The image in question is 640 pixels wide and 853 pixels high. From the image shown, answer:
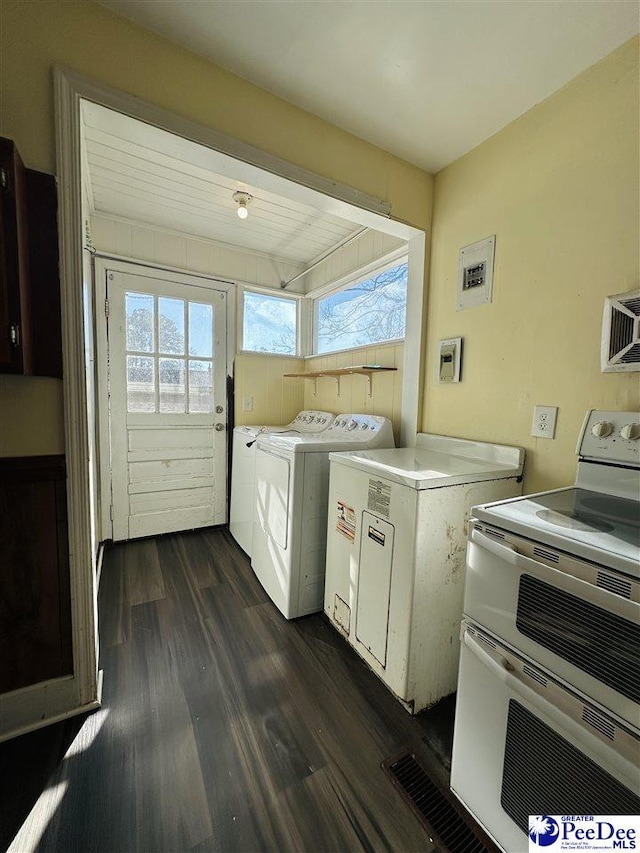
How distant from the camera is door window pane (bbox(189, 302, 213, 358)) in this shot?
271 centimetres

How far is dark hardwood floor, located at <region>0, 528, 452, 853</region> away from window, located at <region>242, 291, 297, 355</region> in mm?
2174

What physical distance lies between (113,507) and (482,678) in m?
2.59

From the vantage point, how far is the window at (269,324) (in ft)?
9.73

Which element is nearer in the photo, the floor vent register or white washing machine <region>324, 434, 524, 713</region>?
the floor vent register

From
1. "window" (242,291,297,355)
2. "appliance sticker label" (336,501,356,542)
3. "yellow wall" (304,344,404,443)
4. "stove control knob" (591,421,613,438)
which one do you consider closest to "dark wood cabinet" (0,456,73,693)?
"appliance sticker label" (336,501,356,542)

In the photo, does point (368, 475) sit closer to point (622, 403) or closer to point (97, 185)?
point (622, 403)

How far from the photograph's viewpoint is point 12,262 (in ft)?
3.29

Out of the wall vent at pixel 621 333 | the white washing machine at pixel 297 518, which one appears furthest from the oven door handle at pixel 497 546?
the white washing machine at pixel 297 518

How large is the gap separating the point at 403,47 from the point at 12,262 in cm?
152

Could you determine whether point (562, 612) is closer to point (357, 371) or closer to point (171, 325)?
point (357, 371)

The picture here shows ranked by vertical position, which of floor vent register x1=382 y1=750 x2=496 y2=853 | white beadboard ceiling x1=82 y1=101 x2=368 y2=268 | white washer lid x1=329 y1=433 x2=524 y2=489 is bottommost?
floor vent register x1=382 y1=750 x2=496 y2=853

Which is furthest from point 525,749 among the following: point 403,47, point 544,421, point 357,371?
point 403,47

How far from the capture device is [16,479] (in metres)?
1.11

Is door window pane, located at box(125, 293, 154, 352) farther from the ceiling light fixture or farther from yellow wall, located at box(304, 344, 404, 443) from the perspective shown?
yellow wall, located at box(304, 344, 404, 443)
